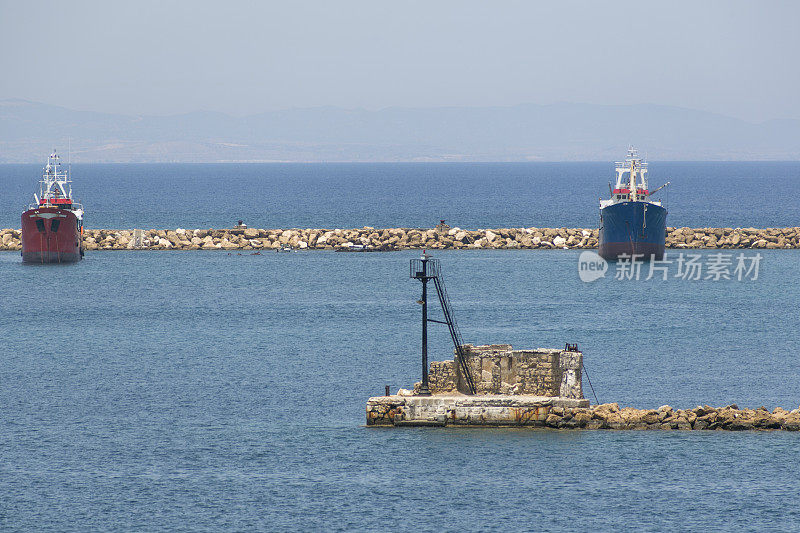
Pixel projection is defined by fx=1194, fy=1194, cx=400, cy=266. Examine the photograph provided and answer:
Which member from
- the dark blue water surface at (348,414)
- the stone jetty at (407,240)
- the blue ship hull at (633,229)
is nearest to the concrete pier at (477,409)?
the dark blue water surface at (348,414)

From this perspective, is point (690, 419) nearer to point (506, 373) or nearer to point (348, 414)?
point (506, 373)

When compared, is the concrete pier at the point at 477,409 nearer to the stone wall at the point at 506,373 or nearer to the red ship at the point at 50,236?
the stone wall at the point at 506,373

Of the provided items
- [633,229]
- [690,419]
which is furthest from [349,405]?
[633,229]

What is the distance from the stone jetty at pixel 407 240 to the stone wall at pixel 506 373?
6980cm

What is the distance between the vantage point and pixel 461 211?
180 metres

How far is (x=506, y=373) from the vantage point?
4228 cm

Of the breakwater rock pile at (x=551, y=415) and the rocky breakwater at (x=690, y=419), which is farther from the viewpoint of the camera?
the rocky breakwater at (x=690, y=419)

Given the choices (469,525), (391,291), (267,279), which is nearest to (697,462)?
(469,525)

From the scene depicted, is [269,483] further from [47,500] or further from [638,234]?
[638,234]

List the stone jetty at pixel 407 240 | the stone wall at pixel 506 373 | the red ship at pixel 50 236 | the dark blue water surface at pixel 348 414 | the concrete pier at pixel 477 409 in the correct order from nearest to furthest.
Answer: the dark blue water surface at pixel 348 414, the concrete pier at pixel 477 409, the stone wall at pixel 506 373, the red ship at pixel 50 236, the stone jetty at pixel 407 240

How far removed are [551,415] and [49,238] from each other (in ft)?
238

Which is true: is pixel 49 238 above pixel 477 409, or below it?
above

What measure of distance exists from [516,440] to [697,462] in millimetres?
5994

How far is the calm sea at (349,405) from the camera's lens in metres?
35.9
